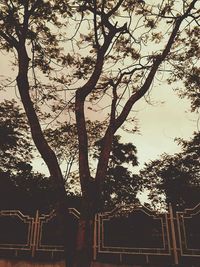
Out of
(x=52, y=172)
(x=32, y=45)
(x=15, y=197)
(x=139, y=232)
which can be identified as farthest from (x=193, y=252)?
(x=15, y=197)

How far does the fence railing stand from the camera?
8266 mm

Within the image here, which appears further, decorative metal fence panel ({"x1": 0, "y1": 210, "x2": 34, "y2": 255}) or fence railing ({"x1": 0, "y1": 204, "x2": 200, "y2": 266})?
decorative metal fence panel ({"x1": 0, "y1": 210, "x2": 34, "y2": 255})

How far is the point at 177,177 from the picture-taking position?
1405 inches

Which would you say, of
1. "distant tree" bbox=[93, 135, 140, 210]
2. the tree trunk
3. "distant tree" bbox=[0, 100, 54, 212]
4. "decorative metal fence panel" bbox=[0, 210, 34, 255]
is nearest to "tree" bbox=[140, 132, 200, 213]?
"distant tree" bbox=[93, 135, 140, 210]

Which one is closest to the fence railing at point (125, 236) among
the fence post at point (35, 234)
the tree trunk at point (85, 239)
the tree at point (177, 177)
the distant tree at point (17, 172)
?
the fence post at point (35, 234)

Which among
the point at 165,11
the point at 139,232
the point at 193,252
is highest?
the point at 165,11

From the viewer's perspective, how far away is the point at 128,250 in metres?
8.84

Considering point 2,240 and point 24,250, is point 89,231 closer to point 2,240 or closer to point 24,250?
point 24,250

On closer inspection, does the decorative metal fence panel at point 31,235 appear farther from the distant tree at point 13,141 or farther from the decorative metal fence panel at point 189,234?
the distant tree at point 13,141

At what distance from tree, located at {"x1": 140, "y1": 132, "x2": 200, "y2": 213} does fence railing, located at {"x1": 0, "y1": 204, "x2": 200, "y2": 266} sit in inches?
915

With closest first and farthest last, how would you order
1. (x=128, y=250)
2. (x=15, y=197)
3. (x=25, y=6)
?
(x=25, y=6) → (x=128, y=250) → (x=15, y=197)

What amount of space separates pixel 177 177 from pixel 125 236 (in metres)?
27.7

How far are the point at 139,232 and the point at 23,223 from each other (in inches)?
166

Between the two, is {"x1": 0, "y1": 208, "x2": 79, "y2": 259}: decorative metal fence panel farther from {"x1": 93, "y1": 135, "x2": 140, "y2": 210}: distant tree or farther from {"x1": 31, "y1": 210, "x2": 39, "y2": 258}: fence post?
{"x1": 93, "y1": 135, "x2": 140, "y2": 210}: distant tree
